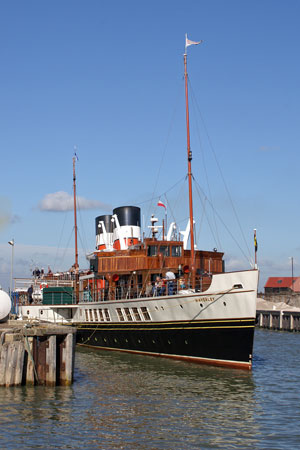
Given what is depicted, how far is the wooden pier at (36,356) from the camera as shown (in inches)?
831

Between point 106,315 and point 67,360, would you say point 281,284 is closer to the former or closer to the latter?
point 106,315

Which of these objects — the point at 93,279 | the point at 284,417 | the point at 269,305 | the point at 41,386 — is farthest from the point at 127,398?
the point at 269,305

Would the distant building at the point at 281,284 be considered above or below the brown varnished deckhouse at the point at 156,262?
below

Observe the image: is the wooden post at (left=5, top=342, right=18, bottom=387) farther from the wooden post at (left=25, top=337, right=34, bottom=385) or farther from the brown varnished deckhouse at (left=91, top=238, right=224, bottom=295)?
the brown varnished deckhouse at (left=91, top=238, right=224, bottom=295)

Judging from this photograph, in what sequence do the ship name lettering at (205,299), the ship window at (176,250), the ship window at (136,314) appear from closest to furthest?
the ship name lettering at (205,299) → the ship window at (136,314) → the ship window at (176,250)

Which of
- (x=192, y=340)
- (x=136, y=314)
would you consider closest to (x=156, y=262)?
(x=136, y=314)

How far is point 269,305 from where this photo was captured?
241ft

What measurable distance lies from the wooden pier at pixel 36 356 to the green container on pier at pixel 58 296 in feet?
69.4

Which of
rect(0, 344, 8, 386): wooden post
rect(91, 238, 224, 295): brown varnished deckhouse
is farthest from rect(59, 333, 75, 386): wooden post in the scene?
rect(91, 238, 224, 295): brown varnished deckhouse

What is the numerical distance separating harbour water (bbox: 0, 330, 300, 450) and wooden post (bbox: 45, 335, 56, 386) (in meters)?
0.44

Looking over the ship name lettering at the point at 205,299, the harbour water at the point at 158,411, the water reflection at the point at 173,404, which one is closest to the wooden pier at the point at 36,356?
the harbour water at the point at 158,411

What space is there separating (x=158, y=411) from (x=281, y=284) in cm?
9878

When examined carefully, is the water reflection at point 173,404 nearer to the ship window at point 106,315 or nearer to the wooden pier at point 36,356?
the wooden pier at point 36,356

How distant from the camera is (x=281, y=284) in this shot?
113750 mm
